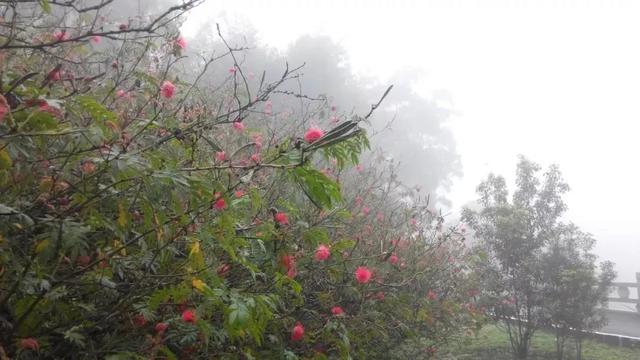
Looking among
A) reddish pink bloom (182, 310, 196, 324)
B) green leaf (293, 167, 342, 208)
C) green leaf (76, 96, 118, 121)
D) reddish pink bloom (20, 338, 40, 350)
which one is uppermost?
green leaf (76, 96, 118, 121)

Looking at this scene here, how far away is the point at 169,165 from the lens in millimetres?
1532

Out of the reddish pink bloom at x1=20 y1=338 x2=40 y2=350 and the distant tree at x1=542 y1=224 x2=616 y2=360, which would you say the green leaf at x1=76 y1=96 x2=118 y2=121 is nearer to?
the reddish pink bloom at x1=20 y1=338 x2=40 y2=350

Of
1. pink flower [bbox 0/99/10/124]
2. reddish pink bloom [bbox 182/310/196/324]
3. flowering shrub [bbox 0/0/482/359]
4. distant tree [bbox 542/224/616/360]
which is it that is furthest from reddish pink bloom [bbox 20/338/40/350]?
distant tree [bbox 542/224/616/360]

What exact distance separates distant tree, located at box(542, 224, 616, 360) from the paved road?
368cm

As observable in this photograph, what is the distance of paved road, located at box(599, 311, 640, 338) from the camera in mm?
12461

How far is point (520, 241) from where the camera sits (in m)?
9.12

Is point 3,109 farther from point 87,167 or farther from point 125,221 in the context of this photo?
point 87,167

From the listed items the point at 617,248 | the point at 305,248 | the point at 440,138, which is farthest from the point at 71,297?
the point at 617,248

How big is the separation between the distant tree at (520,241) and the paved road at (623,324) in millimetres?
4500

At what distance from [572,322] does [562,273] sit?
0.93 m

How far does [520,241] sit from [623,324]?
7.25 metres

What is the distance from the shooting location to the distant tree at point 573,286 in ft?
28.3

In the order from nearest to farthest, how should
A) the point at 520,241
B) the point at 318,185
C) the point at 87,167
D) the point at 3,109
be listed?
the point at 3,109 → the point at 318,185 → the point at 87,167 → the point at 520,241

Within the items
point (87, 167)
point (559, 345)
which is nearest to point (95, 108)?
point (87, 167)
